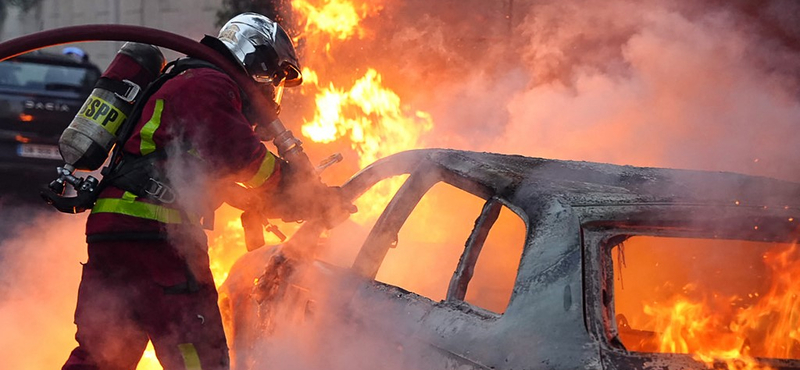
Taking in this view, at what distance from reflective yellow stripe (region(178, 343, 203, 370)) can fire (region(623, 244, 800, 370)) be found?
1771 millimetres

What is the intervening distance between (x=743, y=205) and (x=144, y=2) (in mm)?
12573

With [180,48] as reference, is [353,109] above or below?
above

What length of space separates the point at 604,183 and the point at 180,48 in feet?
5.93

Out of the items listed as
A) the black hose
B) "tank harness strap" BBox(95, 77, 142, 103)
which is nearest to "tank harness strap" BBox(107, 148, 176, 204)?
"tank harness strap" BBox(95, 77, 142, 103)

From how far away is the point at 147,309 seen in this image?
2.87m

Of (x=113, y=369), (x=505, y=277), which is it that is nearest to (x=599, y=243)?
(x=505, y=277)

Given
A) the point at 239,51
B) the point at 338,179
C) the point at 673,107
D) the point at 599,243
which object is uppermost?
the point at 673,107

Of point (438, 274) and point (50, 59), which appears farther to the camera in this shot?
point (50, 59)

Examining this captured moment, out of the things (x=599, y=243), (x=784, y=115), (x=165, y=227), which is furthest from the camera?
(x=784, y=115)

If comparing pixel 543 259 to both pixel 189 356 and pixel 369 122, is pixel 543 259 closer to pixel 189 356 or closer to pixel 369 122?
pixel 189 356

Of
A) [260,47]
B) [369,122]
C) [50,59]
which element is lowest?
[260,47]

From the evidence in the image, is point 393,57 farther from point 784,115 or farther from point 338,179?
point 784,115

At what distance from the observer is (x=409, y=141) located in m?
7.72

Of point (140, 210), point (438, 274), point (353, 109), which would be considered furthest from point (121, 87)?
point (353, 109)
